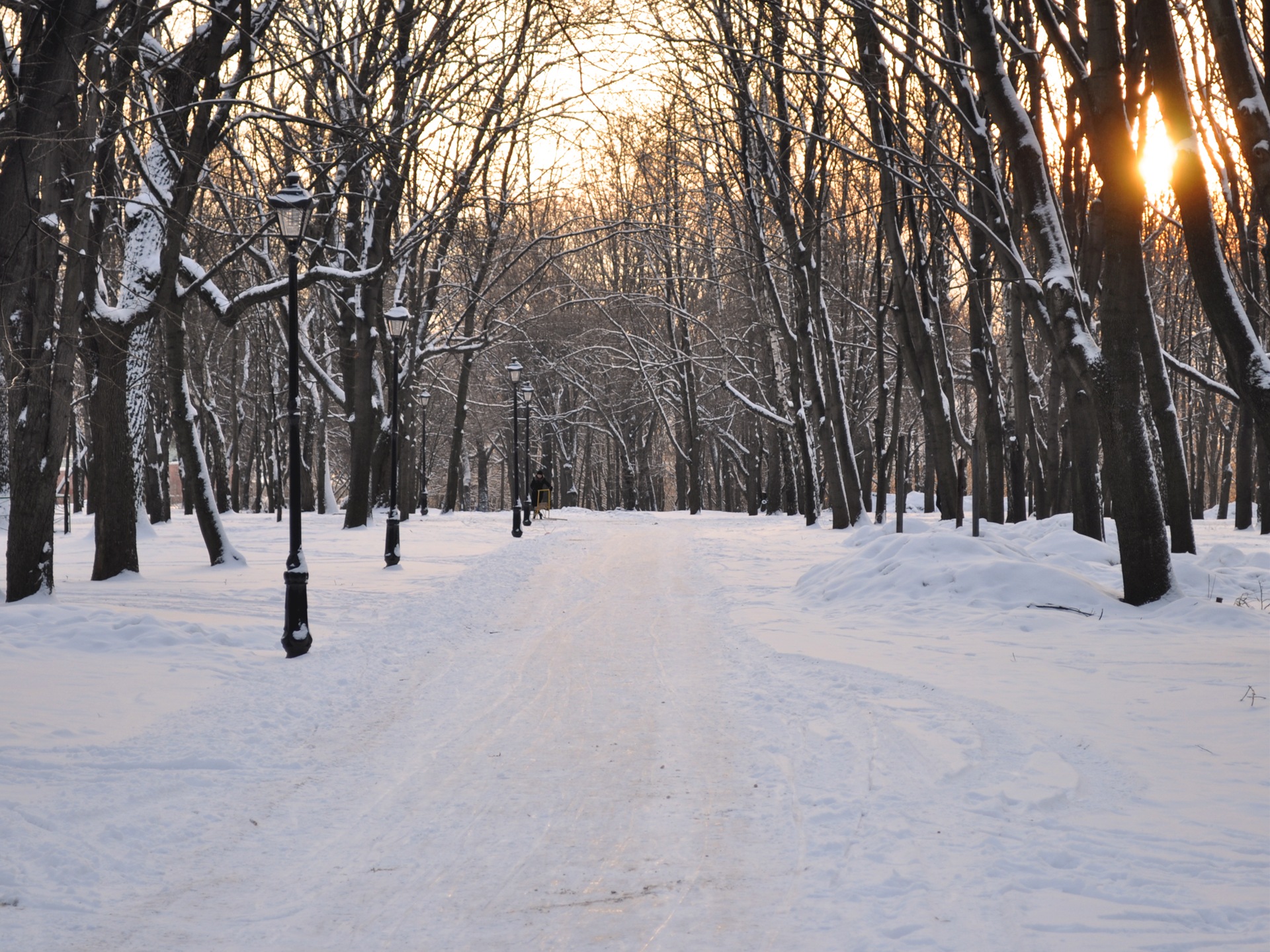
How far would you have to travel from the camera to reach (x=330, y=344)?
40219mm

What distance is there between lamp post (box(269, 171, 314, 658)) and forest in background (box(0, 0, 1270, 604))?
4.57 feet

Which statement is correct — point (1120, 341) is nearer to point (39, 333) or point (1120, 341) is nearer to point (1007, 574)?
point (1007, 574)

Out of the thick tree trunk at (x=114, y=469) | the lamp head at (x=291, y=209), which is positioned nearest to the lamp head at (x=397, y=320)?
the thick tree trunk at (x=114, y=469)

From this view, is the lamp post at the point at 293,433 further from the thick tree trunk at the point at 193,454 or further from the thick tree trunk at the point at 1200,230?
the thick tree trunk at the point at 1200,230

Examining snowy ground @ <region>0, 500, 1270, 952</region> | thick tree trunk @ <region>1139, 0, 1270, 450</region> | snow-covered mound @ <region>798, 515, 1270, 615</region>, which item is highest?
thick tree trunk @ <region>1139, 0, 1270, 450</region>

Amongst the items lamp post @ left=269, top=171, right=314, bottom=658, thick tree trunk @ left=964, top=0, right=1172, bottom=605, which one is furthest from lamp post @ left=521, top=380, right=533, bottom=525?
thick tree trunk @ left=964, top=0, right=1172, bottom=605

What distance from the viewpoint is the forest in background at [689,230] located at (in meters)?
10.1

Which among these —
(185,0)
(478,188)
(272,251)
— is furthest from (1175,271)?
(185,0)

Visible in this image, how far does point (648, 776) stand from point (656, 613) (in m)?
6.03

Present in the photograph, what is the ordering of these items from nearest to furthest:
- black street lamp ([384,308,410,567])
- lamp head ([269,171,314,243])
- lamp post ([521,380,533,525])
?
1. lamp head ([269,171,314,243])
2. black street lamp ([384,308,410,567])
3. lamp post ([521,380,533,525])

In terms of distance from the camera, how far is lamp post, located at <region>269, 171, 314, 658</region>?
8.88 meters

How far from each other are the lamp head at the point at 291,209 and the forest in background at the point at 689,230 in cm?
132

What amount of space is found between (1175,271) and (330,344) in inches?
1176

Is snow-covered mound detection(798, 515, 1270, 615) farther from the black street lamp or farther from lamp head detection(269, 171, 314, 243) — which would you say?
lamp head detection(269, 171, 314, 243)
